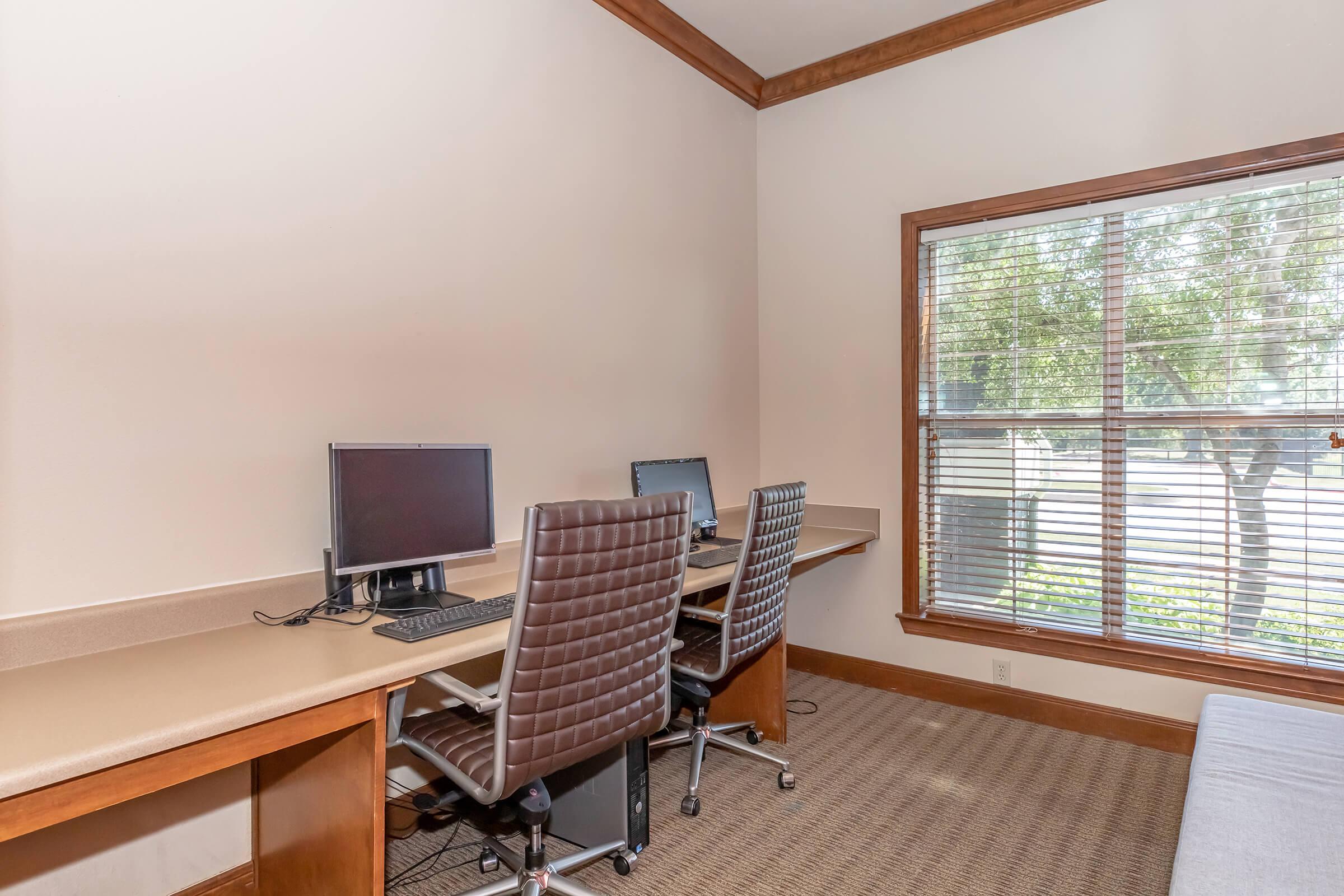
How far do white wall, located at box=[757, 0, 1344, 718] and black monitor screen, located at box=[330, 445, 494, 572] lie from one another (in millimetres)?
2027

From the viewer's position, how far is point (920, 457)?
3434 mm

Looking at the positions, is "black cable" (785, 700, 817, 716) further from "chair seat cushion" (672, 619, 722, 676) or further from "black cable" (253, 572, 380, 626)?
"black cable" (253, 572, 380, 626)

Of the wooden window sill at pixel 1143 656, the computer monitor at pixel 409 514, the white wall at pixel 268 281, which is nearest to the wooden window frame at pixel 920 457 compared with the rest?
the wooden window sill at pixel 1143 656

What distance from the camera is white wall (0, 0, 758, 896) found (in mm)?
1611

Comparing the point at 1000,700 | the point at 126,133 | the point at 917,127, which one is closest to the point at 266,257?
the point at 126,133

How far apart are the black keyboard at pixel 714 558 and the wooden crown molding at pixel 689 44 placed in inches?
90.4

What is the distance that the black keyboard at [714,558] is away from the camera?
8.55ft

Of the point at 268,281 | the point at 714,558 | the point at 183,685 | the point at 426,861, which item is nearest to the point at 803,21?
the point at 714,558

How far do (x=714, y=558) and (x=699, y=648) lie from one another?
0.34 meters

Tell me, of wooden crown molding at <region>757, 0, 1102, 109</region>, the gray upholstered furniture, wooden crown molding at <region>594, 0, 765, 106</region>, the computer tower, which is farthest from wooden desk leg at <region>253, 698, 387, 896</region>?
wooden crown molding at <region>757, 0, 1102, 109</region>

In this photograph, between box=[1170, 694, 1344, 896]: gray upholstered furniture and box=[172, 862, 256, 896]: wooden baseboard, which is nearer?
box=[1170, 694, 1344, 896]: gray upholstered furniture

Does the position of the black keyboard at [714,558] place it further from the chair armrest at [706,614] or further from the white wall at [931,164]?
the white wall at [931,164]

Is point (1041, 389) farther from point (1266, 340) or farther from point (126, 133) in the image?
point (126, 133)

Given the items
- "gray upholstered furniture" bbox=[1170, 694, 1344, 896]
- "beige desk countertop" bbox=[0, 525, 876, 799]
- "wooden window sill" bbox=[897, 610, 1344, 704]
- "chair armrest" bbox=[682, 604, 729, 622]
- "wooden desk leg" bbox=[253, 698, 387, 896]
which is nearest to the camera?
"beige desk countertop" bbox=[0, 525, 876, 799]
